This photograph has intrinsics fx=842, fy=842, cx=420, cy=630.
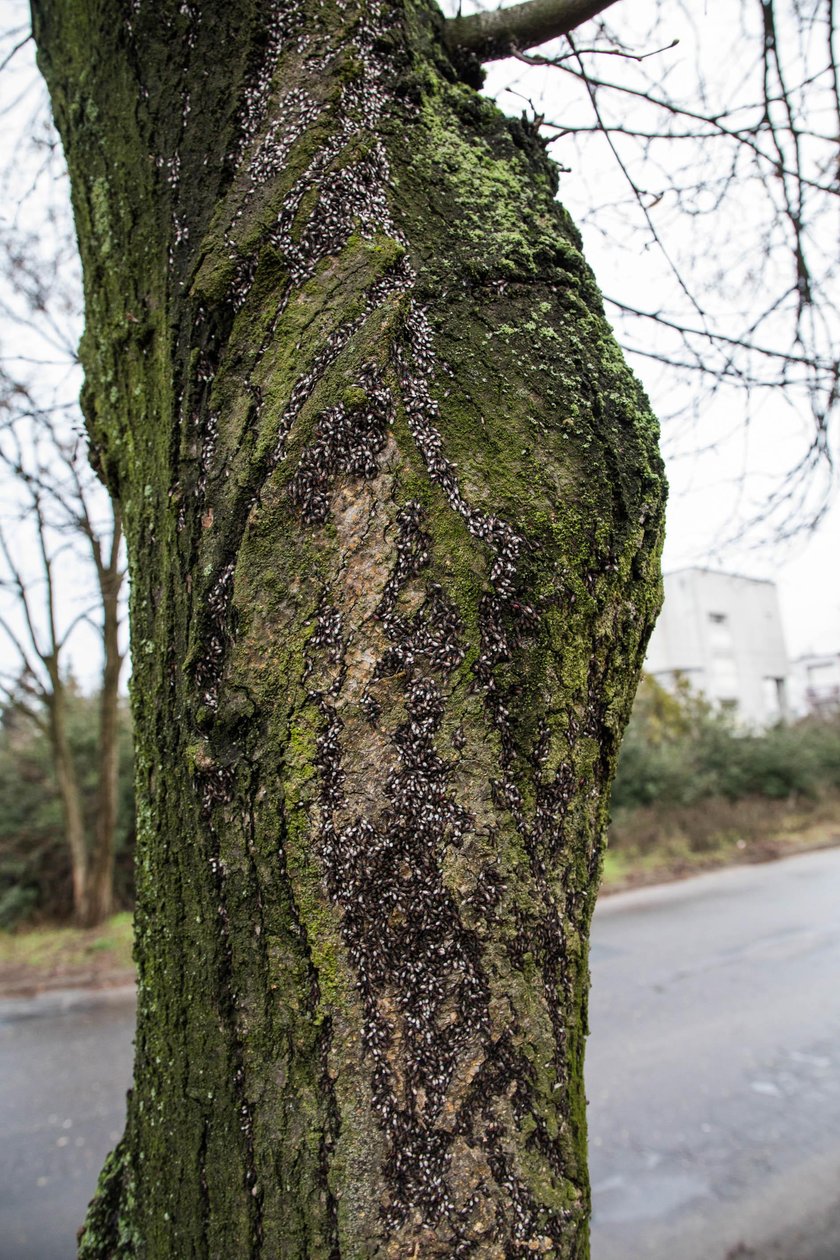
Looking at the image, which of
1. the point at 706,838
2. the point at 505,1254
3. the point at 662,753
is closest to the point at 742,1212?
the point at 505,1254

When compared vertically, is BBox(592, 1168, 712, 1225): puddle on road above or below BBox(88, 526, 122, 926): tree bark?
below

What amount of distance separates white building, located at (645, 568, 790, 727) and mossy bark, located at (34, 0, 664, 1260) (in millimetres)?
29418

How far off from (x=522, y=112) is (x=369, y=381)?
0.70m

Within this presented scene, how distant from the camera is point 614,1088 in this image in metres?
5.25

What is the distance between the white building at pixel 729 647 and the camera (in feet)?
103

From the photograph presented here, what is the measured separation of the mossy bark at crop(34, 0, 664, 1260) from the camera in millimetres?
929

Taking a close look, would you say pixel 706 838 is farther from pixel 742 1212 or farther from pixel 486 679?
pixel 486 679

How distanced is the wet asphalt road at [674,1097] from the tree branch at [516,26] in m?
4.41

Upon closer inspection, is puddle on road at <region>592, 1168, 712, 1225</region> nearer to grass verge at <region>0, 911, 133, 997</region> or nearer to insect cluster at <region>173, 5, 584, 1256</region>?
insect cluster at <region>173, 5, 584, 1256</region>

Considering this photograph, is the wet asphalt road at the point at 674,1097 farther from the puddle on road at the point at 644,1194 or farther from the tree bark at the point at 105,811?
the tree bark at the point at 105,811

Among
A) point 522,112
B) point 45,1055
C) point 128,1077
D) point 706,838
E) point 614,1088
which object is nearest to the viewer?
point 522,112

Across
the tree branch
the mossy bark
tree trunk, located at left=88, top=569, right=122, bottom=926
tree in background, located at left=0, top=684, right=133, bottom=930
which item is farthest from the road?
tree in background, located at left=0, top=684, right=133, bottom=930

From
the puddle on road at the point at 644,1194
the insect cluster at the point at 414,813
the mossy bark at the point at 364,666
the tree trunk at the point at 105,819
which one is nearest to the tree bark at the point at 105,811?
the tree trunk at the point at 105,819

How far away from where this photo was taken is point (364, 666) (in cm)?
97
